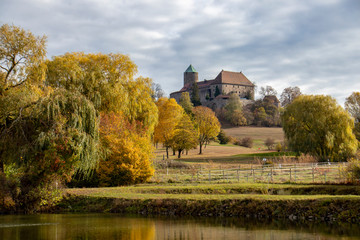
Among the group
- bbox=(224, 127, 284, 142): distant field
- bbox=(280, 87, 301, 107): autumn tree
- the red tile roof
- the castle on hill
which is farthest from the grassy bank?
the red tile roof

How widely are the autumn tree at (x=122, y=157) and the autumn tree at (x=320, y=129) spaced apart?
941 inches

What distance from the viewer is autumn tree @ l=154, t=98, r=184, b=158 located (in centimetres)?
5972

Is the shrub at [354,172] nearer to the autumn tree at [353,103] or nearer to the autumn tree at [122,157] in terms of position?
the autumn tree at [122,157]

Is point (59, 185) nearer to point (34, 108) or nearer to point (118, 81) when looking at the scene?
point (34, 108)

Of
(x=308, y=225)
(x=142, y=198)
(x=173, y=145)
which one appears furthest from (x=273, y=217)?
(x=173, y=145)

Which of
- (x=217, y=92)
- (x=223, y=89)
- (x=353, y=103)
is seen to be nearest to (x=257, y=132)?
(x=353, y=103)

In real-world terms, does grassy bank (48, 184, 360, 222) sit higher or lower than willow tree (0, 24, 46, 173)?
lower

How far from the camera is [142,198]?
68.7 ft

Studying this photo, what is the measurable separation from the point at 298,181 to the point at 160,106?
41.9 m

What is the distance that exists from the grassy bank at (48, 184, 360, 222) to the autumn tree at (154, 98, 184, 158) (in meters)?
34.0

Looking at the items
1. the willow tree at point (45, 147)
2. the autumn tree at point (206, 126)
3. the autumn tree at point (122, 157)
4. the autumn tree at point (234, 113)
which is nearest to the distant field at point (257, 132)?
the autumn tree at point (234, 113)

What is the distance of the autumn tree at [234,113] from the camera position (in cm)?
11462

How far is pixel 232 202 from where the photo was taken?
62.0 feet

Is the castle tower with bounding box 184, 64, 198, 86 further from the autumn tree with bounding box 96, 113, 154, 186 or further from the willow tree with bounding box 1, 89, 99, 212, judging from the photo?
the willow tree with bounding box 1, 89, 99, 212
